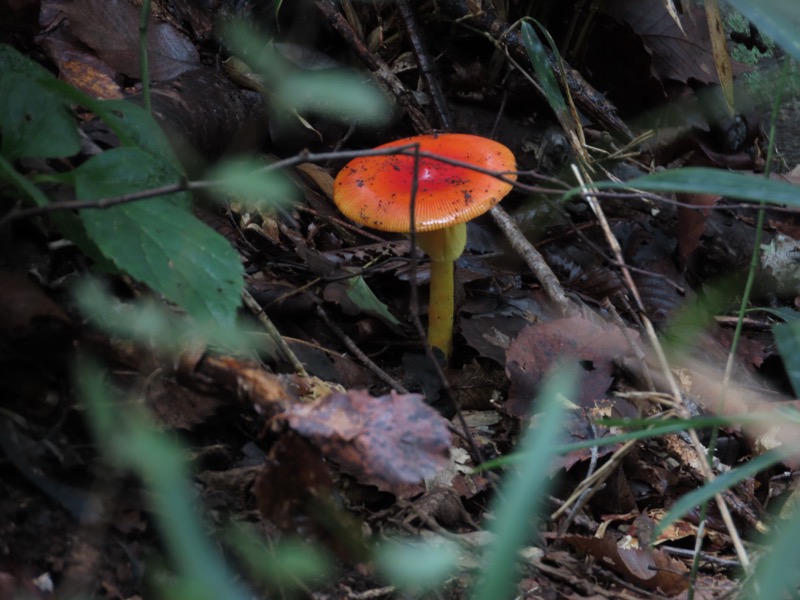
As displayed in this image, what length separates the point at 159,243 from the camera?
3.85 ft

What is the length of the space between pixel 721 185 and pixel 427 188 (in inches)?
41.5

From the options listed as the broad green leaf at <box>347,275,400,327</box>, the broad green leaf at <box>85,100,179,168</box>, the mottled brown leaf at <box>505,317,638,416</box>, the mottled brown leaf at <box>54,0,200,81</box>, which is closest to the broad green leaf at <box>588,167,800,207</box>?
the broad green leaf at <box>85,100,179,168</box>

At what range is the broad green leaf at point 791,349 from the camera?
34.2 inches

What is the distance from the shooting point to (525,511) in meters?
0.71

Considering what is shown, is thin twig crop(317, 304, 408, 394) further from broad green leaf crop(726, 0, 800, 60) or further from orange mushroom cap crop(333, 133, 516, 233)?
broad green leaf crop(726, 0, 800, 60)

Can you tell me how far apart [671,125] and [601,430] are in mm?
2274

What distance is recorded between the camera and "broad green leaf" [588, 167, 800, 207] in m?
0.95

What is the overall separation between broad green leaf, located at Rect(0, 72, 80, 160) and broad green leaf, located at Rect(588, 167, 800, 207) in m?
0.96

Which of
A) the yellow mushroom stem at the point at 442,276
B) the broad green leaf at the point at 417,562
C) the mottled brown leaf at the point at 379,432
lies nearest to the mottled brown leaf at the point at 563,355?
the yellow mushroom stem at the point at 442,276

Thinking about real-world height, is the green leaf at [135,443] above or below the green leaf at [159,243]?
below

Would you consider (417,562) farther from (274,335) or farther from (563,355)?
(563,355)

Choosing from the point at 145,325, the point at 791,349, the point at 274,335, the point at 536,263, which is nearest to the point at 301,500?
the point at 145,325

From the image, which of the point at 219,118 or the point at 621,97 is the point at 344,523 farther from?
the point at 621,97

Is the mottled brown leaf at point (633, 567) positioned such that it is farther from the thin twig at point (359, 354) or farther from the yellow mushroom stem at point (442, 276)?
the yellow mushroom stem at point (442, 276)
